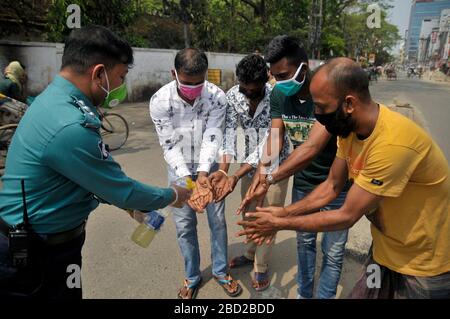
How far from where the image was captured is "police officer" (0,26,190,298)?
136 centimetres

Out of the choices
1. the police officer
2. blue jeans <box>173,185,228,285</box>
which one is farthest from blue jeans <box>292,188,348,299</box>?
the police officer

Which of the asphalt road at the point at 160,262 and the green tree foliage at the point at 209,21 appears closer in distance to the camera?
the asphalt road at the point at 160,262

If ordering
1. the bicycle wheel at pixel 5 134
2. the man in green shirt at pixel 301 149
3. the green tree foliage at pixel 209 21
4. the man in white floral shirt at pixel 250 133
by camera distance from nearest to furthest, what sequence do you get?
the man in green shirt at pixel 301 149, the man in white floral shirt at pixel 250 133, the bicycle wheel at pixel 5 134, the green tree foliage at pixel 209 21

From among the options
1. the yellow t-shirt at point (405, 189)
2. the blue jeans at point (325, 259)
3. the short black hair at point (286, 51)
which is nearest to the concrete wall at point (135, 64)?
the short black hair at point (286, 51)

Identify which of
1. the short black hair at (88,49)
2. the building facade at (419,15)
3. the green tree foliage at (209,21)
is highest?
the building facade at (419,15)

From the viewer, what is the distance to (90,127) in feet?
4.59

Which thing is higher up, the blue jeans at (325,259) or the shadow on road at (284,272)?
the blue jeans at (325,259)

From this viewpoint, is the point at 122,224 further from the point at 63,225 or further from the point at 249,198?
the point at 63,225

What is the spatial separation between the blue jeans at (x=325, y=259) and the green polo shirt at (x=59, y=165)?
1.32 m

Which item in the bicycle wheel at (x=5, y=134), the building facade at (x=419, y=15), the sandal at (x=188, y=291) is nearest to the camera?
the sandal at (x=188, y=291)

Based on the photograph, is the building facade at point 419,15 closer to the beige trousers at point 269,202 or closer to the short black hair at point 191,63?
the beige trousers at point 269,202

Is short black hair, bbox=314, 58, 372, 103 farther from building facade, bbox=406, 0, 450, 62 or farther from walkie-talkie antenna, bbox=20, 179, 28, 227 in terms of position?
building facade, bbox=406, 0, 450, 62

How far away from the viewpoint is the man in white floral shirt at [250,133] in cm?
244

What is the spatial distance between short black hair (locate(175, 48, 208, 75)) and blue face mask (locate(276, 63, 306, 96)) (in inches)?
20.7
